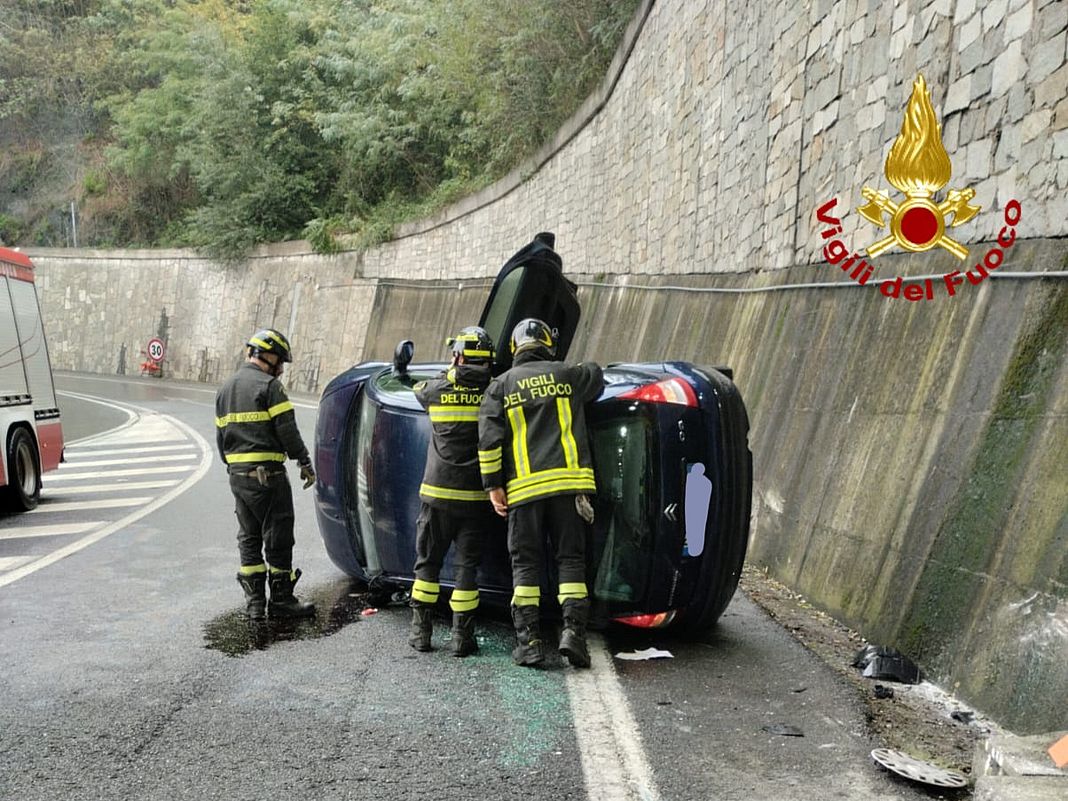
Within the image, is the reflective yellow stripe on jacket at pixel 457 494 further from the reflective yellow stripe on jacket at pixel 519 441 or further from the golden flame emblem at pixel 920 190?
the golden flame emblem at pixel 920 190

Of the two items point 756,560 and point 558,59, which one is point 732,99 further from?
point 558,59

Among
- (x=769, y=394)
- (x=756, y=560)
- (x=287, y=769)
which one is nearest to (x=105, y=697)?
(x=287, y=769)

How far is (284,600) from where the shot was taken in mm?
7086

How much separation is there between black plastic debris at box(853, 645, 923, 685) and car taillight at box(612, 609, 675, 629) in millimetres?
977

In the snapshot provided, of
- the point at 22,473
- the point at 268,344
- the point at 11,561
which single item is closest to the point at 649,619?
the point at 268,344

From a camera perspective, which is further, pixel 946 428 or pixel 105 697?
pixel 946 428

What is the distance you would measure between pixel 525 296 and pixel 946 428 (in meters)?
2.52

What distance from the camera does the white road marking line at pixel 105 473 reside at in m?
15.7

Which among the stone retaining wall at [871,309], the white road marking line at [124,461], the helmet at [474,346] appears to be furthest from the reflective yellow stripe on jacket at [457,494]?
the white road marking line at [124,461]

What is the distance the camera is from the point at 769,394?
33.1ft

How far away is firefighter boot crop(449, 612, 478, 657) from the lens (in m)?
6.11

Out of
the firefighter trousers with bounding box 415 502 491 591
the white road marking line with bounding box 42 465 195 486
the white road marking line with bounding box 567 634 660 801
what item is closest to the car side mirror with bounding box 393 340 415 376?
the firefighter trousers with bounding box 415 502 491 591

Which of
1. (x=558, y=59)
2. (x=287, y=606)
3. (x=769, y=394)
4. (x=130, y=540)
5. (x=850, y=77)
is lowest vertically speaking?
(x=130, y=540)

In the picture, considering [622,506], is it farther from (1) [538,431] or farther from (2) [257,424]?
(2) [257,424]
